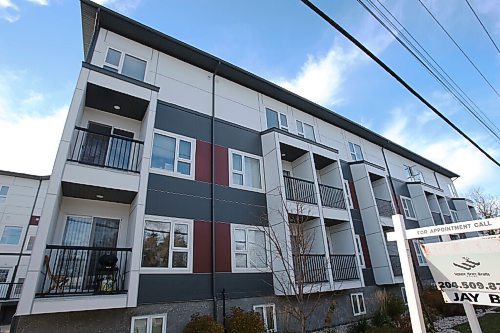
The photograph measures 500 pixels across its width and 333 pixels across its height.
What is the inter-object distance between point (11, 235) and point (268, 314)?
930 inches

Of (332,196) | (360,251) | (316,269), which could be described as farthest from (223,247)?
(360,251)

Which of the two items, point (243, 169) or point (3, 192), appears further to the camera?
point (3, 192)

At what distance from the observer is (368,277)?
14258 mm

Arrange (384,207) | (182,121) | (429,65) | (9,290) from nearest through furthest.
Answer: (429,65), (182,121), (384,207), (9,290)

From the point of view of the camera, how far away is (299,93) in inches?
606

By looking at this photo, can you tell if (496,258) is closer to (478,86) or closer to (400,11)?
(400,11)

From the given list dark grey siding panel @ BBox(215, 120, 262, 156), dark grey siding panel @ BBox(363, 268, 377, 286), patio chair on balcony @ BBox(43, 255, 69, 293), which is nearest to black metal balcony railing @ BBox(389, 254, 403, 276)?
dark grey siding panel @ BBox(363, 268, 377, 286)

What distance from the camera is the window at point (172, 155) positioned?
10.0 metres

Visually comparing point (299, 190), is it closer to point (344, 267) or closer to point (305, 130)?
point (344, 267)

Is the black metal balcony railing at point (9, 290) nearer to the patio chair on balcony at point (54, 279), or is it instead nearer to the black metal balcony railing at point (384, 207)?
the patio chair on balcony at point (54, 279)

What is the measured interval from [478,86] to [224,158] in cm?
895

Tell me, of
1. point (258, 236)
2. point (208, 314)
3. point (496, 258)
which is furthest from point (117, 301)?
point (496, 258)

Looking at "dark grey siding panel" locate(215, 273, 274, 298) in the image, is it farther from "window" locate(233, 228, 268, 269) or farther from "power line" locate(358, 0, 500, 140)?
"power line" locate(358, 0, 500, 140)

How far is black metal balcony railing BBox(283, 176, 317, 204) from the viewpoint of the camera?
1189 cm
